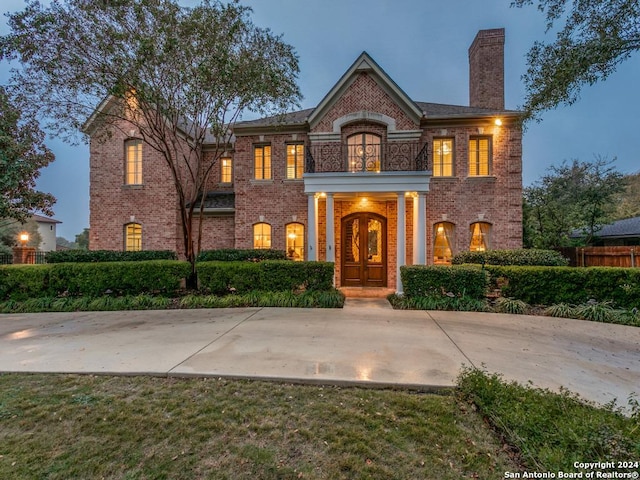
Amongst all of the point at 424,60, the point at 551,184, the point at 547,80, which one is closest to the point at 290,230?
the point at 547,80

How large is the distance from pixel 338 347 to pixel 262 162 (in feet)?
28.2

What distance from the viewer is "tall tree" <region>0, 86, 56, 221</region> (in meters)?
8.30

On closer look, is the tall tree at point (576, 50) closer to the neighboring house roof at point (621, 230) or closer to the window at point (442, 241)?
the window at point (442, 241)

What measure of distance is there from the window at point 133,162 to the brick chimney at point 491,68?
1387cm

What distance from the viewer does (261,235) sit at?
36.3 ft

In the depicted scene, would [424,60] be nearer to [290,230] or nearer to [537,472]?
[290,230]

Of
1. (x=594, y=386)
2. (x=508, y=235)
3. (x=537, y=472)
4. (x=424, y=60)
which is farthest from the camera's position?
(x=424, y=60)

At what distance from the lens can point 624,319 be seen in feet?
20.0

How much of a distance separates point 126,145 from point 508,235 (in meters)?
14.9

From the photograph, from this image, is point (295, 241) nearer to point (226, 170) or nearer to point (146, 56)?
point (226, 170)

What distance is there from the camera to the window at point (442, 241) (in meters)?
10.4

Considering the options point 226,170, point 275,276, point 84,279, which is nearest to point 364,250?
point 275,276

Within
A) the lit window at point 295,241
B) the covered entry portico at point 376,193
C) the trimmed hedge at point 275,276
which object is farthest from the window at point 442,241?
the lit window at point 295,241

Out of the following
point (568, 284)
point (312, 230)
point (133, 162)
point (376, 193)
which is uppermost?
point (133, 162)
